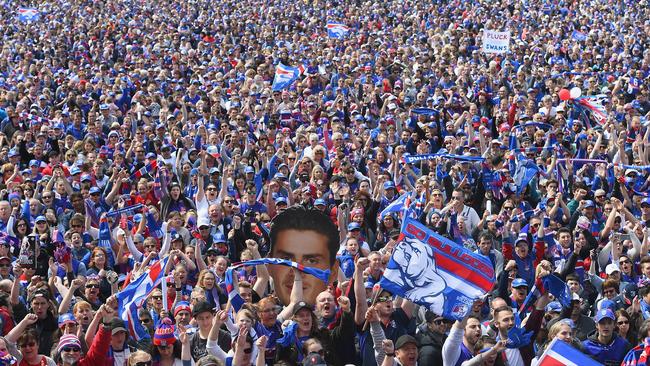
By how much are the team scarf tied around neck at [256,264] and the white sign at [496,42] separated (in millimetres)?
14302

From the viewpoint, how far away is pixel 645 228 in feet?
42.6

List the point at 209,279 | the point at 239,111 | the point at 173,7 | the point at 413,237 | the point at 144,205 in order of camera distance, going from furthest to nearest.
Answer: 1. the point at 173,7
2. the point at 239,111
3. the point at 144,205
4. the point at 209,279
5. the point at 413,237

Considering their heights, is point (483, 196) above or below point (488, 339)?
below

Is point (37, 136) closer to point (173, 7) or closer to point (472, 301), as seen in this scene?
point (472, 301)

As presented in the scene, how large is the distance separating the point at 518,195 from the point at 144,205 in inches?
180

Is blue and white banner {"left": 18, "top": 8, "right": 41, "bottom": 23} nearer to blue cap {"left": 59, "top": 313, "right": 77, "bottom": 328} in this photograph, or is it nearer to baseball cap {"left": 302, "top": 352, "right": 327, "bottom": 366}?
blue cap {"left": 59, "top": 313, "right": 77, "bottom": 328}

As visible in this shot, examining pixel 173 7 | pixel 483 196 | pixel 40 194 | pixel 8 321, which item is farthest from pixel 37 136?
pixel 173 7

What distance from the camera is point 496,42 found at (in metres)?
24.7

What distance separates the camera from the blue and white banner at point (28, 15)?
31.1 meters

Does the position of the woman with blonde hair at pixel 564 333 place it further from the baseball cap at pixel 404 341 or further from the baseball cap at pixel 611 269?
the baseball cap at pixel 611 269

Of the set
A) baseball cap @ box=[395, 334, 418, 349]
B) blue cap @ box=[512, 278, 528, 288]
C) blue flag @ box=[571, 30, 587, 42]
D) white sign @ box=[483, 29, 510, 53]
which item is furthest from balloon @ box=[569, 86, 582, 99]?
baseball cap @ box=[395, 334, 418, 349]

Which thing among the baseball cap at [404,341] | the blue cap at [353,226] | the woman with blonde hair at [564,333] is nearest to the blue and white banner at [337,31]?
the blue cap at [353,226]

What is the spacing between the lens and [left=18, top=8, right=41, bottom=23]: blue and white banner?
31.1 m

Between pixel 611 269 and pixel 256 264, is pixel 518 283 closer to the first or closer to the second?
pixel 611 269
